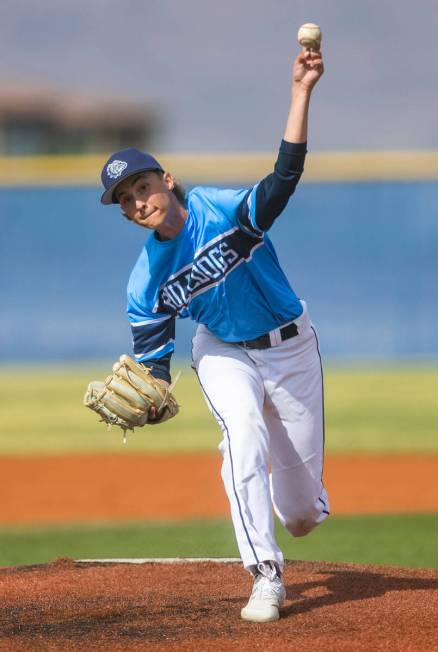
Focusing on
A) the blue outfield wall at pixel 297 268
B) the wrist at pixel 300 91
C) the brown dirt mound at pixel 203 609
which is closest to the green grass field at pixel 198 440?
the blue outfield wall at pixel 297 268

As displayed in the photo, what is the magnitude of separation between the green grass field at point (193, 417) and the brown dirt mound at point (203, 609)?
190 inches

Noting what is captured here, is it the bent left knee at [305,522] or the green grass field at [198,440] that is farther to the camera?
the green grass field at [198,440]

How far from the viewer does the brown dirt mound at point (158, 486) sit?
6.64 m

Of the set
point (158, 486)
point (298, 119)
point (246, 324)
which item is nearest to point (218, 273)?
point (246, 324)

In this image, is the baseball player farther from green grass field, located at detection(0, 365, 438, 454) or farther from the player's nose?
green grass field, located at detection(0, 365, 438, 454)

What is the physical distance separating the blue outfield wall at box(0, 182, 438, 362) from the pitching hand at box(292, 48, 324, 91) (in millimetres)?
12240

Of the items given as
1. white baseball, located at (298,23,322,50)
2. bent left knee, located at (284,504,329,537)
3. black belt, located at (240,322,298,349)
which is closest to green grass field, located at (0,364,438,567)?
bent left knee, located at (284,504,329,537)

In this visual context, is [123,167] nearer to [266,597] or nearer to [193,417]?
[266,597]

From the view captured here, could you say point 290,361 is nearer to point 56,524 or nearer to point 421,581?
point 421,581

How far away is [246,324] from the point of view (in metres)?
3.64

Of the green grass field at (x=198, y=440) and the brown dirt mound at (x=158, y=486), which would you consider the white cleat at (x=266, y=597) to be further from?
the brown dirt mound at (x=158, y=486)

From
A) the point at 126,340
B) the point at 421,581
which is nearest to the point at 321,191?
the point at 126,340

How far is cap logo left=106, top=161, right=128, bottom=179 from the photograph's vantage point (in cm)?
349

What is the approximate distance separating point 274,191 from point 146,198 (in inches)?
16.9
